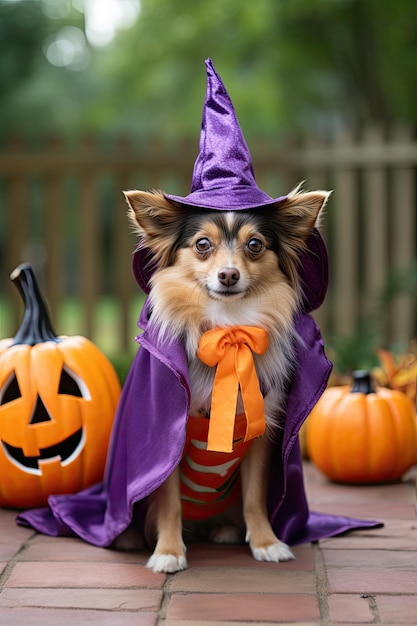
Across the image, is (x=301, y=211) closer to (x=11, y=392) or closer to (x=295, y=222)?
(x=295, y=222)

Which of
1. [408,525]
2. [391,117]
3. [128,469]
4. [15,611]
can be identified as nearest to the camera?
[15,611]

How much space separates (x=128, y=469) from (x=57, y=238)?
4.46 metres

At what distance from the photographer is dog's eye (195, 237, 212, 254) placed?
9.07 ft

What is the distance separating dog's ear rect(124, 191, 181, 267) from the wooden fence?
4104 millimetres

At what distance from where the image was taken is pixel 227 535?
312 centimetres

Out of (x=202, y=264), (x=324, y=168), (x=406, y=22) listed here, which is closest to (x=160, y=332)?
(x=202, y=264)

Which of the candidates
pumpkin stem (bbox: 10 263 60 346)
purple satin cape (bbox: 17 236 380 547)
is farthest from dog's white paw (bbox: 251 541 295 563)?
pumpkin stem (bbox: 10 263 60 346)

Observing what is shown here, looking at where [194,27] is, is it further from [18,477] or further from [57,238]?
[18,477]

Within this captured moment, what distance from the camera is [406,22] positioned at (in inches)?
350

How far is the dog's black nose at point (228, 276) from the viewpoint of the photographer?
2.67 m

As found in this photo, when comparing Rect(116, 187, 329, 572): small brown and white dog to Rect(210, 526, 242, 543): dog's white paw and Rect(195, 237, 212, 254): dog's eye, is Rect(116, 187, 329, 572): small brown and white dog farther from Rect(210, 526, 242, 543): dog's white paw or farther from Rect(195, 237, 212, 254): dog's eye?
Rect(210, 526, 242, 543): dog's white paw

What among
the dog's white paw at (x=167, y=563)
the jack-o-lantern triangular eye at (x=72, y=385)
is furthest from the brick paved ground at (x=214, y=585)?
the jack-o-lantern triangular eye at (x=72, y=385)

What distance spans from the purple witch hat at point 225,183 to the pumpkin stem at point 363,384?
996 millimetres

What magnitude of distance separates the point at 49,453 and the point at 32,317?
0.62 metres
